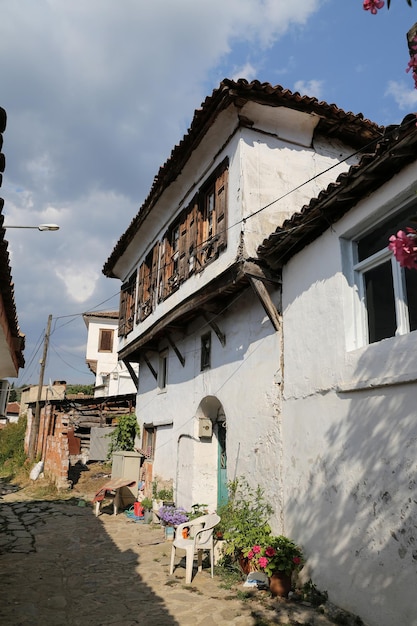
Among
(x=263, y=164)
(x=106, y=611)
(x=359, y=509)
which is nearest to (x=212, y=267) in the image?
(x=263, y=164)

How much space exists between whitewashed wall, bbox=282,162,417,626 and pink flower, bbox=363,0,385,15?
2.60 m

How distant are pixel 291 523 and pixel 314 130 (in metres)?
6.86

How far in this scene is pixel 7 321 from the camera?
6465 mm

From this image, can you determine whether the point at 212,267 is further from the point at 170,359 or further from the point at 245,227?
the point at 170,359

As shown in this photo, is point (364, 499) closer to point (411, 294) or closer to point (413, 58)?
point (411, 294)

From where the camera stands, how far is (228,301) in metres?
8.90

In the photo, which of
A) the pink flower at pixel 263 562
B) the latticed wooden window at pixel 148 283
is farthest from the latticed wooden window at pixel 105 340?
the pink flower at pixel 263 562

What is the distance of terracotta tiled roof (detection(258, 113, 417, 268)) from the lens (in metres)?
4.56

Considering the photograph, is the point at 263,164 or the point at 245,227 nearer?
the point at 245,227

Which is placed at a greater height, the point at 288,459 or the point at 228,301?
the point at 228,301

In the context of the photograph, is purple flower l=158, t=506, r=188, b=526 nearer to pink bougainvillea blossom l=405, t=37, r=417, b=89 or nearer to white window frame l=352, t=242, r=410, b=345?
white window frame l=352, t=242, r=410, b=345

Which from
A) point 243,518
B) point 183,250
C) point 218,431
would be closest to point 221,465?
point 218,431

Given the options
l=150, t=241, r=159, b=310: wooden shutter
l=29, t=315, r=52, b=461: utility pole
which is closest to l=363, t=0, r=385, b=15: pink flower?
l=150, t=241, r=159, b=310: wooden shutter

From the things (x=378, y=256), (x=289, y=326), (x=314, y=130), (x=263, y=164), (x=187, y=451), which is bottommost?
(x=187, y=451)
